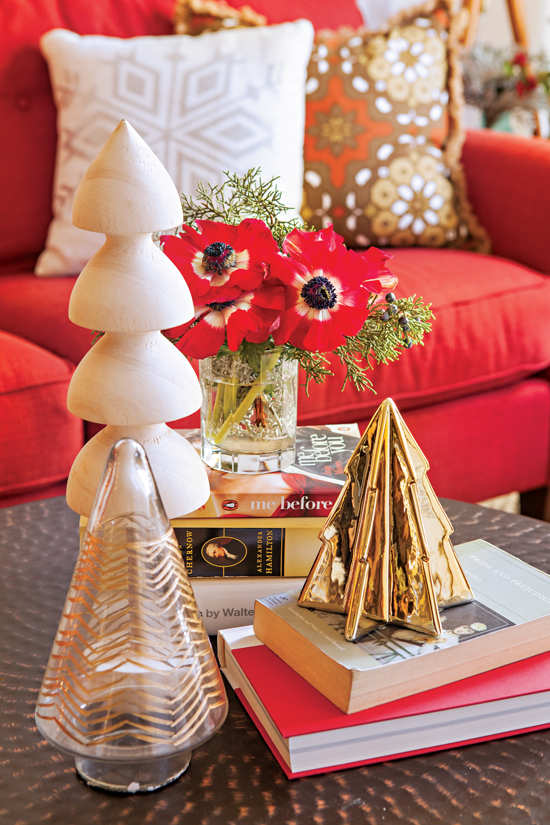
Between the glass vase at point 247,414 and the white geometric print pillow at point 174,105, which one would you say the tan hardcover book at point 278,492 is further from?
the white geometric print pillow at point 174,105

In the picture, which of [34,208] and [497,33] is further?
[497,33]

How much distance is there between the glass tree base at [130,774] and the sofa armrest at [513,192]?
58.2 inches

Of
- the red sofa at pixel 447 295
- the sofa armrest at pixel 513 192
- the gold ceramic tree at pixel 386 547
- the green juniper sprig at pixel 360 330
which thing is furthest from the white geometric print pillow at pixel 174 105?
the gold ceramic tree at pixel 386 547

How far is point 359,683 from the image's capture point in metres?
0.47

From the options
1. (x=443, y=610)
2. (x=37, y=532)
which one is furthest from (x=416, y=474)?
(x=37, y=532)

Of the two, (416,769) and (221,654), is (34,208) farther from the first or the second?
(416,769)

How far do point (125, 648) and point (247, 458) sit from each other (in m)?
0.27

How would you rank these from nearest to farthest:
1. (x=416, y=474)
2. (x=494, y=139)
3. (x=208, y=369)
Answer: (x=416, y=474)
(x=208, y=369)
(x=494, y=139)

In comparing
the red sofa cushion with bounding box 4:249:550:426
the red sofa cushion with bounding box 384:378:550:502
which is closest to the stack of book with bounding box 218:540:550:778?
Result: the red sofa cushion with bounding box 4:249:550:426

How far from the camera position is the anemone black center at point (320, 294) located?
588mm

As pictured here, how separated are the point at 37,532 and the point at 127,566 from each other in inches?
16.4

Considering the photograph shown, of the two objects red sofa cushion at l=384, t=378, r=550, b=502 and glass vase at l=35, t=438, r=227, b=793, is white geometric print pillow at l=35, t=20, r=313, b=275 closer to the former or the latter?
red sofa cushion at l=384, t=378, r=550, b=502

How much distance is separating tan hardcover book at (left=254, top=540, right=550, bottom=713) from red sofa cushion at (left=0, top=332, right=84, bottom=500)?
0.70 metres

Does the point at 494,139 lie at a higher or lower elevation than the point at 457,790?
higher
